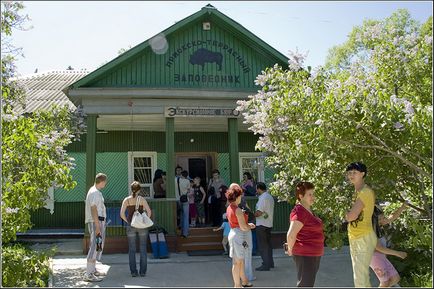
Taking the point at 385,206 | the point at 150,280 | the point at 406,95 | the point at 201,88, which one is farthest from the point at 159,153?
the point at 406,95

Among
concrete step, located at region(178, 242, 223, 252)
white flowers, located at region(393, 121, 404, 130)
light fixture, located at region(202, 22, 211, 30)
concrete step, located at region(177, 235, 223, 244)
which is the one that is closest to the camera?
white flowers, located at region(393, 121, 404, 130)

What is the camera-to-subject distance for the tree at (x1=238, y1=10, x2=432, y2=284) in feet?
17.3

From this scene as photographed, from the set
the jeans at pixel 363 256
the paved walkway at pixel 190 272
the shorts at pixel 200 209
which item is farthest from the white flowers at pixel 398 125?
the shorts at pixel 200 209

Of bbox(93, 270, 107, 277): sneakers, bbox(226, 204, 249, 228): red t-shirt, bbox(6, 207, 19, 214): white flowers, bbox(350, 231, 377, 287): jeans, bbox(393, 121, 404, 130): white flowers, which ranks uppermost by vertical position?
bbox(393, 121, 404, 130): white flowers

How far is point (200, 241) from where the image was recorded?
1081 centimetres

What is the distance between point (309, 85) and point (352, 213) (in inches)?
91.8

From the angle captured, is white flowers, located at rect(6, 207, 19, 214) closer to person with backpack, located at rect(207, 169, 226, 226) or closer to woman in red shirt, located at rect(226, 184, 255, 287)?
woman in red shirt, located at rect(226, 184, 255, 287)

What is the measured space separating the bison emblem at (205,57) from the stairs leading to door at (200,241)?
4.36m

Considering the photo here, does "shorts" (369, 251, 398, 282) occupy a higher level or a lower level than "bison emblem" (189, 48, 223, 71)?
lower

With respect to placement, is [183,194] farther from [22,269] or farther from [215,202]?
[22,269]

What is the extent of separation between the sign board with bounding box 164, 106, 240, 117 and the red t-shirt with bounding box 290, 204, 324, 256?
6.74 metres

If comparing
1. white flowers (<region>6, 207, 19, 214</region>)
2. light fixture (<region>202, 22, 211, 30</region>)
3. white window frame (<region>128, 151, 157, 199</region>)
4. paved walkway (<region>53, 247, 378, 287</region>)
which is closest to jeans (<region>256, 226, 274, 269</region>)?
paved walkway (<region>53, 247, 378, 287</region>)

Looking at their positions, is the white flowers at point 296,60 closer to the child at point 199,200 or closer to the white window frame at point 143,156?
the child at point 199,200

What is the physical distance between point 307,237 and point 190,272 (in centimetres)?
391
